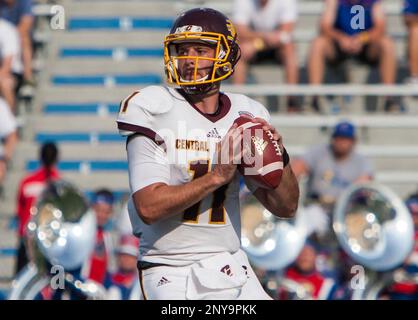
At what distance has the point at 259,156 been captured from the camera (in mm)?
4203

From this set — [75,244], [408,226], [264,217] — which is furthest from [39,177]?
[408,226]

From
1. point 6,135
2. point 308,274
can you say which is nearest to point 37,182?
point 6,135

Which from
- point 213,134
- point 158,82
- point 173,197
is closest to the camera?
point 173,197

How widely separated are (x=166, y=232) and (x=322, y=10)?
5.31m

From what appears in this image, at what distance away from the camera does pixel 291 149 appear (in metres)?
8.57

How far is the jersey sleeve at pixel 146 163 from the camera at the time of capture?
13.9 feet

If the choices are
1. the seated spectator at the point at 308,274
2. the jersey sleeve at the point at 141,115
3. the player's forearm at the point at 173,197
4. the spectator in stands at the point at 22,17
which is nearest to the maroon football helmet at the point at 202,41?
the jersey sleeve at the point at 141,115

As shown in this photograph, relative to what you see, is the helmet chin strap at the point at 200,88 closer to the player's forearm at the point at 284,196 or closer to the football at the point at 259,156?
the football at the point at 259,156

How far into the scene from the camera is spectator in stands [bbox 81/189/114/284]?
24.9ft

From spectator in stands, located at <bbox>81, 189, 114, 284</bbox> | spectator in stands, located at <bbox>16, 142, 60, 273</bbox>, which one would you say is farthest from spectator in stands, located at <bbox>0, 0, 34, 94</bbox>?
spectator in stands, located at <bbox>81, 189, 114, 284</bbox>

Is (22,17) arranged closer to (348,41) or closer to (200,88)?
(348,41)

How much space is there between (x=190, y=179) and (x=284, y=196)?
1.20 ft

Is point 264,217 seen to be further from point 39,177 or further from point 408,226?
point 39,177

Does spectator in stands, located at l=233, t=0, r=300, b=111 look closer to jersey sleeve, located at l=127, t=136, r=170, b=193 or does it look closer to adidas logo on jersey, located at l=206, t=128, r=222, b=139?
adidas logo on jersey, located at l=206, t=128, r=222, b=139
